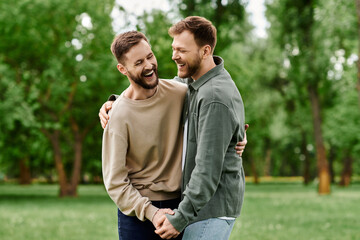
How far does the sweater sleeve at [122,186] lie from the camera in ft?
10.3

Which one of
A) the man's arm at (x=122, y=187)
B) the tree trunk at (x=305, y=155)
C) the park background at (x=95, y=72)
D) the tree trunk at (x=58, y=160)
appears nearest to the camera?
the man's arm at (x=122, y=187)

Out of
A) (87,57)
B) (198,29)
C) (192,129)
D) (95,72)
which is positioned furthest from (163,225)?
(87,57)

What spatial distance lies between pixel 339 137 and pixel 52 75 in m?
23.7

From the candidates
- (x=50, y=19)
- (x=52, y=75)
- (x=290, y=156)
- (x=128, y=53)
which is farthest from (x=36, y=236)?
(x=290, y=156)

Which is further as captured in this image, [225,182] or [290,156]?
[290,156]

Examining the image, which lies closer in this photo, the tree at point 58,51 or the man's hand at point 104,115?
the man's hand at point 104,115

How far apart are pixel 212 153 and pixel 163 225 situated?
522 millimetres

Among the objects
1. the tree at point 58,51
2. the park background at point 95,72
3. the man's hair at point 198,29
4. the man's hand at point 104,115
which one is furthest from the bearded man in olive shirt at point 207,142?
the tree at point 58,51

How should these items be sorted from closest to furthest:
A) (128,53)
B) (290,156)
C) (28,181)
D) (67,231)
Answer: (128,53) → (67,231) → (28,181) → (290,156)

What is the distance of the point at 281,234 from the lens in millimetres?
11766

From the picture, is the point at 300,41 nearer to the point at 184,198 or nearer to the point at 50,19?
the point at 50,19

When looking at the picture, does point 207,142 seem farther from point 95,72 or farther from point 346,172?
point 346,172

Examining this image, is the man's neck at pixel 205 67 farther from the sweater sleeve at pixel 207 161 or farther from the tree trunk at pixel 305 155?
the tree trunk at pixel 305 155

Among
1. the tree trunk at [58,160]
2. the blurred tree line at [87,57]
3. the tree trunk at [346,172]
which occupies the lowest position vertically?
the tree trunk at [346,172]
